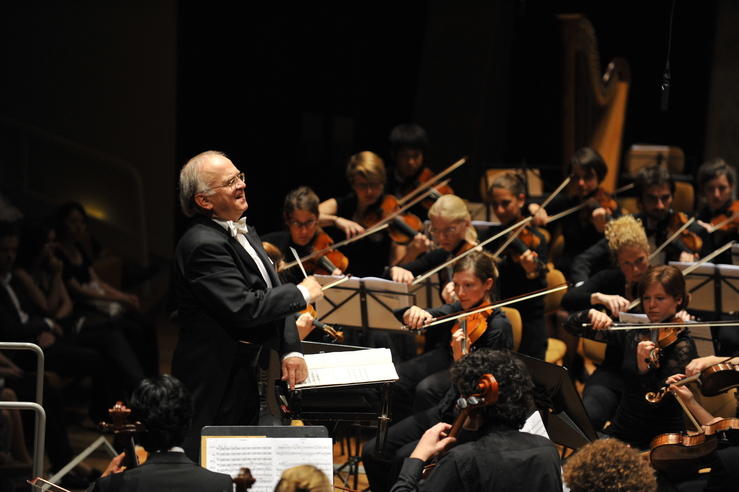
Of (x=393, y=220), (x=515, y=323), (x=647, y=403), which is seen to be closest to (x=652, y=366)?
(x=647, y=403)

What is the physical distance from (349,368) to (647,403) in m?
1.16

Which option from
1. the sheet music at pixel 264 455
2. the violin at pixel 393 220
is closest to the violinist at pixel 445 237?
the violin at pixel 393 220

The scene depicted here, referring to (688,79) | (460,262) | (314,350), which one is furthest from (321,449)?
(688,79)

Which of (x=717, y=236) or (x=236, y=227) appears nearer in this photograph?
(x=236, y=227)

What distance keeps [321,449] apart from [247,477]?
0.48 metres

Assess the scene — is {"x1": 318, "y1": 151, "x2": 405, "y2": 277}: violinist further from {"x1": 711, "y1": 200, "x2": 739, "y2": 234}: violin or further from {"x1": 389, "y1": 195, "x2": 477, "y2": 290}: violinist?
{"x1": 711, "y1": 200, "x2": 739, "y2": 234}: violin

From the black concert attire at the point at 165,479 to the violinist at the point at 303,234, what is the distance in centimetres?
204

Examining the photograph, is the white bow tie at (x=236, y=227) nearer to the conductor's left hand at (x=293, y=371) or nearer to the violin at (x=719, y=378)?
the conductor's left hand at (x=293, y=371)

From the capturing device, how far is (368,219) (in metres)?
5.14

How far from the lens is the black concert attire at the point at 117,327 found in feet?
17.0

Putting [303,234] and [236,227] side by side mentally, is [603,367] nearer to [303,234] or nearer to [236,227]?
[303,234]

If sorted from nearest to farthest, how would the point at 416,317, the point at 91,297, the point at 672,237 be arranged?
the point at 416,317
the point at 672,237
the point at 91,297

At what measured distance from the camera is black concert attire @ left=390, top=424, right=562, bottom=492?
2.54m

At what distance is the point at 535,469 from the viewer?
2.55 metres
